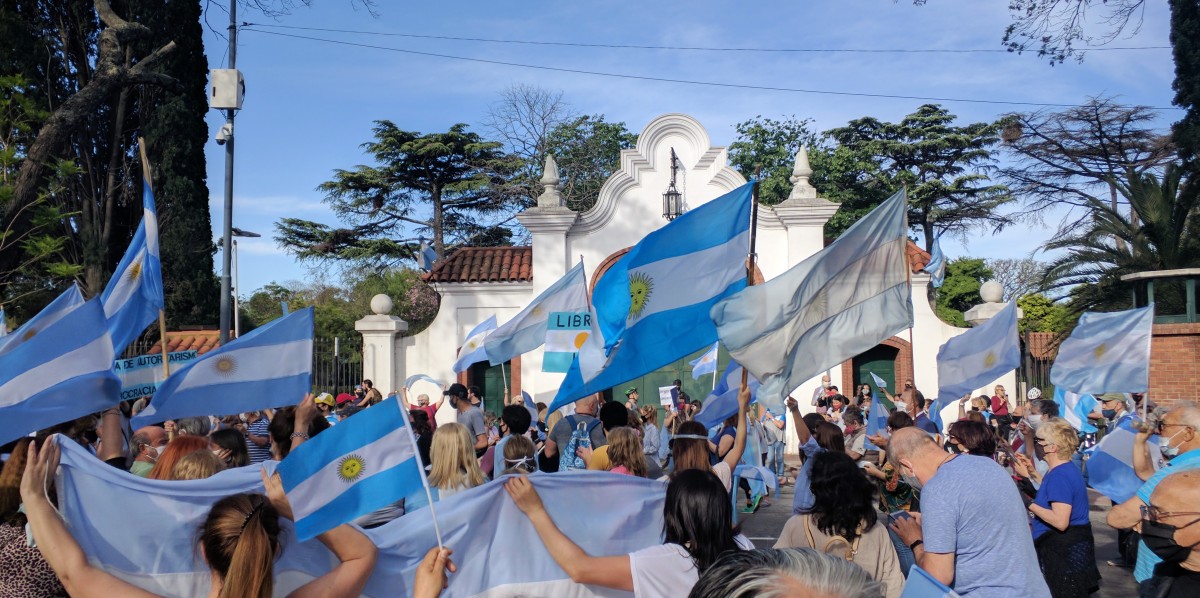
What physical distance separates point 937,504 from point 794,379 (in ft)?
8.06

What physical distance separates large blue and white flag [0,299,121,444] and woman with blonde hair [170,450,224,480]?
2.17 meters

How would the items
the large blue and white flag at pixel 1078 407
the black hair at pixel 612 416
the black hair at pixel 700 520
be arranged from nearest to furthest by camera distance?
the black hair at pixel 700 520 < the black hair at pixel 612 416 < the large blue and white flag at pixel 1078 407

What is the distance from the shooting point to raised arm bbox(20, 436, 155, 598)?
3.40 m

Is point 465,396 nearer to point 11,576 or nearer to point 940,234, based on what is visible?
point 11,576

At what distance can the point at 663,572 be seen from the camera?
3.62 m

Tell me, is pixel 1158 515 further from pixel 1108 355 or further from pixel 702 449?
pixel 1108 355

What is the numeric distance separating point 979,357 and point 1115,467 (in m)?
2.38

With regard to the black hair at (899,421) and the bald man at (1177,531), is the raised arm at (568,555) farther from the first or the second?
the black hair at (899,421)

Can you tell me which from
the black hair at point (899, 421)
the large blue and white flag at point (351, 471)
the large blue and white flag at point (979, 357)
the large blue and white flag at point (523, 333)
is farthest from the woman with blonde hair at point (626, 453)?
the large blue and white flag at point (523, 333)

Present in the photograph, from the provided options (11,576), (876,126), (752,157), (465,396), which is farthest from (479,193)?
(11,576)

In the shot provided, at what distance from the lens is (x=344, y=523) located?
3.74 meters

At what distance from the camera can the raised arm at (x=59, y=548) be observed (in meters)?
3.40

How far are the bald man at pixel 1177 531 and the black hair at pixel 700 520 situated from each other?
2.04 meters

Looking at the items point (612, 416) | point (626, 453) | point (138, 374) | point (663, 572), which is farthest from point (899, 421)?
point (138, 374)
